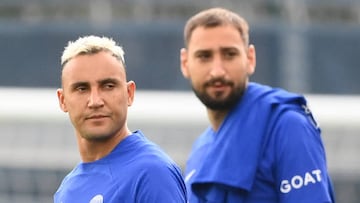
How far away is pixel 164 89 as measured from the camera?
17234 mm

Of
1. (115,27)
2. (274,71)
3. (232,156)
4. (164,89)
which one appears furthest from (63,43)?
(232,156)

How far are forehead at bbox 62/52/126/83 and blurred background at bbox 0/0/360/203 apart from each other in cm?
878

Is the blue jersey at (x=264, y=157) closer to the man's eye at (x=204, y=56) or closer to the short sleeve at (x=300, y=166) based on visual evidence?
the short sleeve at (x=300, y=166)

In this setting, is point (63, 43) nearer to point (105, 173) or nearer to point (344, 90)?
point (344, 90)

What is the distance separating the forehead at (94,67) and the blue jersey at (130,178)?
25 centimetres

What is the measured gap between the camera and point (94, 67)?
4.28 meters

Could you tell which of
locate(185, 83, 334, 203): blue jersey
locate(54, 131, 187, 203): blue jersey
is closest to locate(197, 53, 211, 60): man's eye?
locate(185, 83, 334, 203): blue jersey

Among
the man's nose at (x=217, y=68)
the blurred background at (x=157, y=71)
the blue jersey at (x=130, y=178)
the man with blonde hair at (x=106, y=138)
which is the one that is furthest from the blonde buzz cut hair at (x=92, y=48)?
the blurred background at (x=157, y=71)

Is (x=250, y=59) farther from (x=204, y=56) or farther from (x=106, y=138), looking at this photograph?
(x=106, y=138)

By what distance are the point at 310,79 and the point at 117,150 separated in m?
14.0

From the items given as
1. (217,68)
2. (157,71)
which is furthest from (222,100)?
(157,71)

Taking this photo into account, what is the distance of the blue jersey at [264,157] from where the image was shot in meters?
5.01

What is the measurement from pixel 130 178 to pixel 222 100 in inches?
47.6

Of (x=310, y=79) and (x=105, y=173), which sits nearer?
(x=105, y=173)
